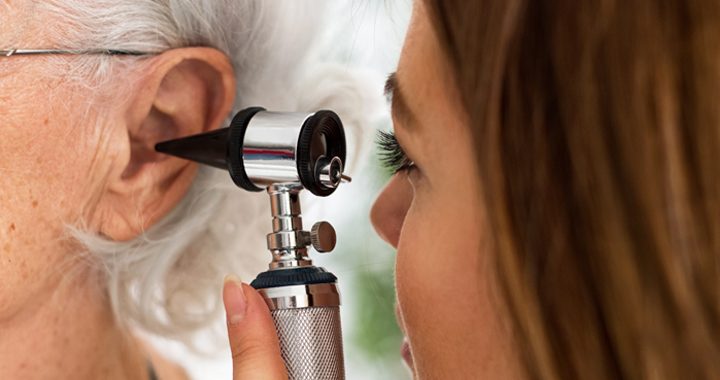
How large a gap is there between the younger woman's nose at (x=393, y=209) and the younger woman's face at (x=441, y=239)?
0.49 feet

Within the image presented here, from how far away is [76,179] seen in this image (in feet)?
3.24

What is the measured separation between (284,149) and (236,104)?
282 millimetres

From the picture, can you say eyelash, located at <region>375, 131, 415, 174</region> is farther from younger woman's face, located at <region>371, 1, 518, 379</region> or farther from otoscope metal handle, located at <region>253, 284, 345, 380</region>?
otoscope metal handle, located at <region>253, 284, 345, 380</region>

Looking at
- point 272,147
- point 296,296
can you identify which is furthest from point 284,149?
point 296,296

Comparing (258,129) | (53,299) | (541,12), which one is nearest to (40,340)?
(53,299)

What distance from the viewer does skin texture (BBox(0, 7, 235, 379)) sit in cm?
93

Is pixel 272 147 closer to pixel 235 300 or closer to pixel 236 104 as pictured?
pixel 235 300

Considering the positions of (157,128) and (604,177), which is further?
(157,128)

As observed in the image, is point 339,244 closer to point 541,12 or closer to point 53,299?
point 53,299

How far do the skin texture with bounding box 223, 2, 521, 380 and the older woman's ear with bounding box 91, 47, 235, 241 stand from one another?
276 millimetres

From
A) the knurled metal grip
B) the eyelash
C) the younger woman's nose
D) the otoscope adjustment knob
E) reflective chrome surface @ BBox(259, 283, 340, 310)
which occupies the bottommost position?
the knurled metal grip

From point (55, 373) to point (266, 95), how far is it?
0.38 meters

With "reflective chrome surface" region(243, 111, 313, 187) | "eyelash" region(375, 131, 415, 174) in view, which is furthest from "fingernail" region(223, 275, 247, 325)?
"eyelash" region(375, 131, 415, 174)

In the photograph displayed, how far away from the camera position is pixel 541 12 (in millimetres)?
656
